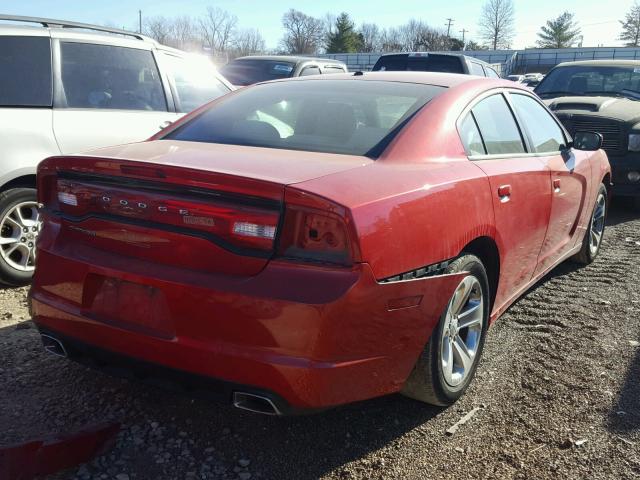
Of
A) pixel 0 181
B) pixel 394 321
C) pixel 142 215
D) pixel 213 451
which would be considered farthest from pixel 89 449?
pixel 0 181

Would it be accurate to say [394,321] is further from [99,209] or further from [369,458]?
[99,209]

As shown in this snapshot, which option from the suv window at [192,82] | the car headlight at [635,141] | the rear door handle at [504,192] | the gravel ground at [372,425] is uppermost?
the suv window at [192,82]

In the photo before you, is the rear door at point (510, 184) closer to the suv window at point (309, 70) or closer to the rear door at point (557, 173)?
the rear door at point (557, 173)

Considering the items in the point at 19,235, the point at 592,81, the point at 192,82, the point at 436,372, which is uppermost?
the point at 592,81

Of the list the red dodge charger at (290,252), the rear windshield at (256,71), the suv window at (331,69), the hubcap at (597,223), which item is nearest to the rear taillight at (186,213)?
the red dodge charger at (290,252)

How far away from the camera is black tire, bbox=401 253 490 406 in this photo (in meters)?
2.64

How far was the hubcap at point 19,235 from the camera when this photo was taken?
425 cm

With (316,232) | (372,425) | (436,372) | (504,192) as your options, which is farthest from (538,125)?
(316,232)

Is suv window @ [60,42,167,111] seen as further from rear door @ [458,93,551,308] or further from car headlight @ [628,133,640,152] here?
car headlight @ [628,133,640,152]

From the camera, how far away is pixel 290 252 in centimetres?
224

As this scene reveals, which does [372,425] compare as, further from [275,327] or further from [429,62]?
[429,62]

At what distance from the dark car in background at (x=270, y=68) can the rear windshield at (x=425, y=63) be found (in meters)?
1.07

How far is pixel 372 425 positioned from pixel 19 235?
2.85 meters

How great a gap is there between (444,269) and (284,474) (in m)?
1.05
